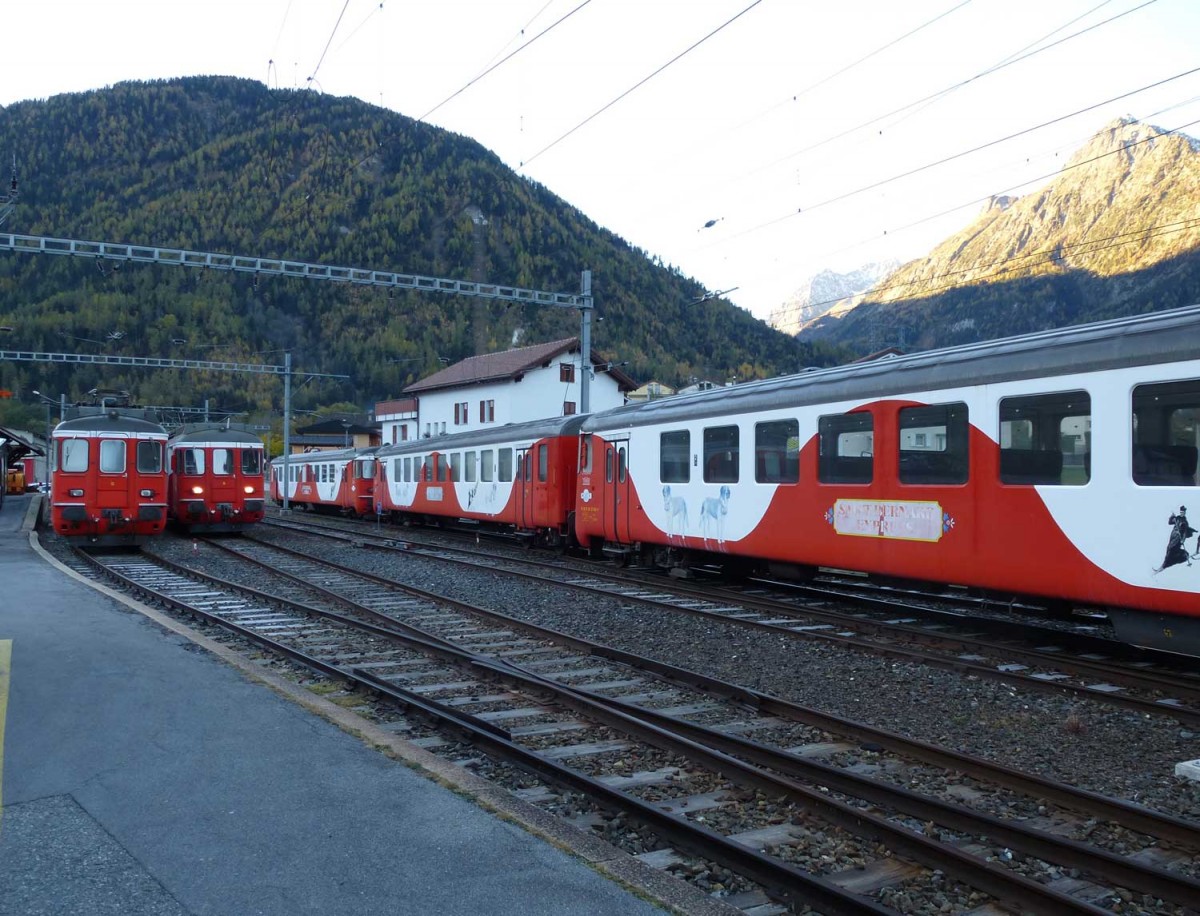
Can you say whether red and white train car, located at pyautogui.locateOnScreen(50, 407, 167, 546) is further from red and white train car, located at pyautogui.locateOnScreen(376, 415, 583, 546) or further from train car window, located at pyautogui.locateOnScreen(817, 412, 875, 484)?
train car window, located at pyautogui.locateOnScreen(817, 412, 875, 484)

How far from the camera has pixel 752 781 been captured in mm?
5457

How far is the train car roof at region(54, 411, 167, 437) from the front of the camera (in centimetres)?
2128

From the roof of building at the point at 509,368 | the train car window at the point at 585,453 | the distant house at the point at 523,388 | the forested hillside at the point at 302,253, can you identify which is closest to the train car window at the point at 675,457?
the train car window at the point at 585,453

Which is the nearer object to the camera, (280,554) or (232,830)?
(232,830)

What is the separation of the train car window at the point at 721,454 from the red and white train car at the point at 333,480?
2325 centimetres

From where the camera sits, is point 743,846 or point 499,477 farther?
point 499,477

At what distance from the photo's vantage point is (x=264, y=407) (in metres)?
79.2

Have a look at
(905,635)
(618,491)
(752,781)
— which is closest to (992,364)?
(905,635)

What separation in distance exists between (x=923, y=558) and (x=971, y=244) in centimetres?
11805

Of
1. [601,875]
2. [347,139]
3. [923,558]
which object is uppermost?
[347,139]

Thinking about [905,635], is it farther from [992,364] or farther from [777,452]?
[777,452]

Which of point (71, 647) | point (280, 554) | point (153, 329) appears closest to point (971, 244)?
point (153, 329)

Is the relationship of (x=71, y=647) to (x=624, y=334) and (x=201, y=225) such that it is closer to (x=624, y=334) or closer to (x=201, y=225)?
(x=624, y=334)

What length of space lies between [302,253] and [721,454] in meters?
106
